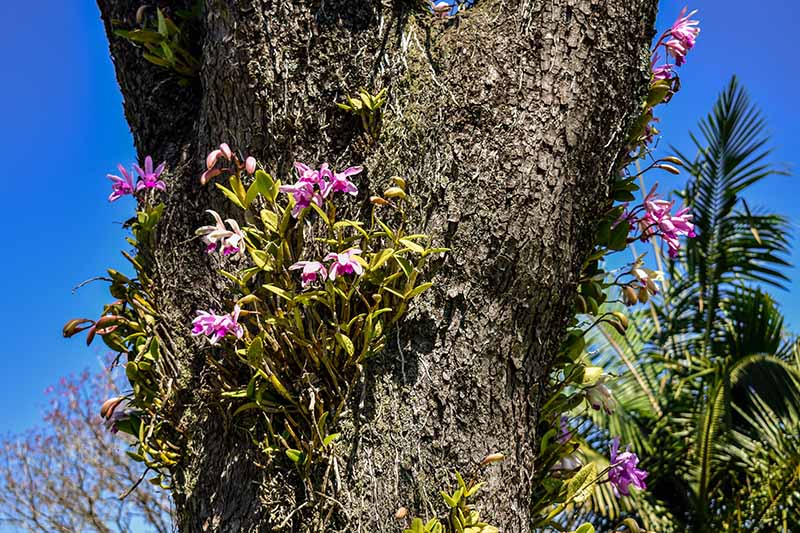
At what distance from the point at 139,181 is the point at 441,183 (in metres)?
0.73

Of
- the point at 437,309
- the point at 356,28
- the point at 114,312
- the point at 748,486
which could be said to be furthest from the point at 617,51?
the point at 748,486

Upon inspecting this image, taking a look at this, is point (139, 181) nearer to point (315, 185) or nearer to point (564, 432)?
point (315, 185)

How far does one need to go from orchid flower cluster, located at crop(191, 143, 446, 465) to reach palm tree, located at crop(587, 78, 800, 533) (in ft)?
18.4

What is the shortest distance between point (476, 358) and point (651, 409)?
718cm

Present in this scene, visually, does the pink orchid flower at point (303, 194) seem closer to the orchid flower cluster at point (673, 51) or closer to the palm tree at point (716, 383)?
the orchid flower cluster at point (673, 51)

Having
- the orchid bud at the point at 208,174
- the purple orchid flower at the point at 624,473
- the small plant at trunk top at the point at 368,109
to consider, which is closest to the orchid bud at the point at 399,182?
the small plant at trunk top at the point at 368,109

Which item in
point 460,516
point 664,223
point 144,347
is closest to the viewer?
point 460,516

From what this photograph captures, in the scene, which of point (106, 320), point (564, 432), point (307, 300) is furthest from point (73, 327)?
point (564, 432)

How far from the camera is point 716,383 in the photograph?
21.7 feet

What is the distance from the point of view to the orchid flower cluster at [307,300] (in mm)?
1381

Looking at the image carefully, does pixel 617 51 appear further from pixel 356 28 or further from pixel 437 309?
pixel 437 309

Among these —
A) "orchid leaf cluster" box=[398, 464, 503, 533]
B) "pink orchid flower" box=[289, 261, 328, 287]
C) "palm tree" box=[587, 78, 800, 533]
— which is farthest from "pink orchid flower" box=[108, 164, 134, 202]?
"palm tree" box=[587, 78, 800, 533]

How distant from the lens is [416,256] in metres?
1.42

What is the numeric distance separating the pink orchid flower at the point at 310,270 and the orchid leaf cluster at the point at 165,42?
2.12 feet
